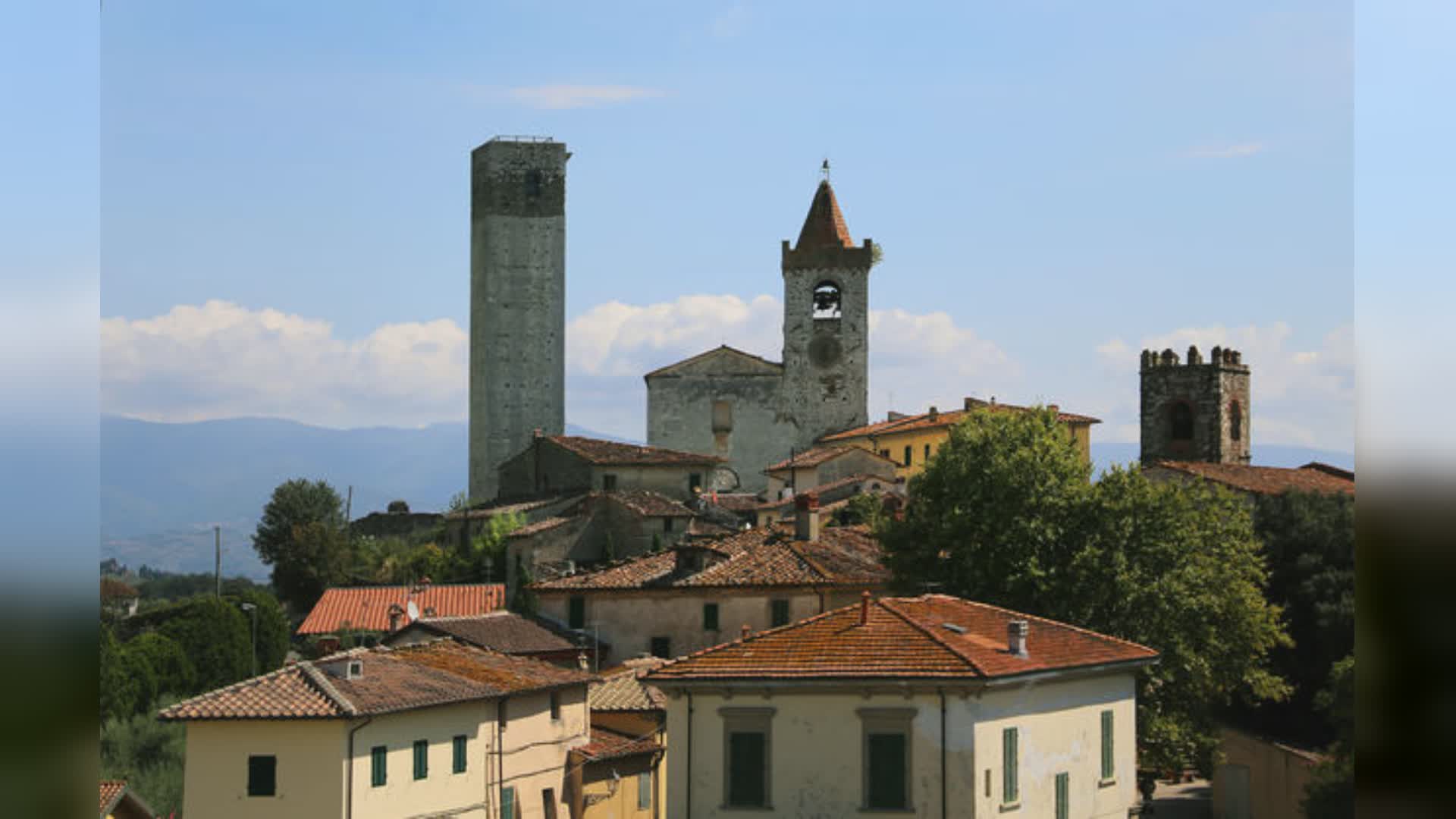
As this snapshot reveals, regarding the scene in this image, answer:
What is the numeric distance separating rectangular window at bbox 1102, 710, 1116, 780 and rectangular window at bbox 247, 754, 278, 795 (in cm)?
924

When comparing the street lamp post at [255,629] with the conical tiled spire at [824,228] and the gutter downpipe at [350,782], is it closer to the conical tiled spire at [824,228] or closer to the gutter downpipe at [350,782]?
the gutter downpipe at [350,782]

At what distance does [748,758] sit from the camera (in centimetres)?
1661

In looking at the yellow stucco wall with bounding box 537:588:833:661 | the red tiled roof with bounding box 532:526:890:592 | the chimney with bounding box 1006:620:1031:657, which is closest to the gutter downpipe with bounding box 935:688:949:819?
the chimney with bounding box 1006:620:1031:657

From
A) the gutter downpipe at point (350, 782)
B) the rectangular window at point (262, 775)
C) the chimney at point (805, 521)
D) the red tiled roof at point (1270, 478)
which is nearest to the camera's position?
the gutter downpipe at point (350, 782)

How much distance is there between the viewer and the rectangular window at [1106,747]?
17.9 metres

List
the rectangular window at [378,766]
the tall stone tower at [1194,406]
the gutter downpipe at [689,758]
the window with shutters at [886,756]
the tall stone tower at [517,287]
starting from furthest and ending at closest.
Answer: the tall stone tower at [517,287]
the tall stone tower at [1194,406]
the rectangular window at [378,766]
the gutter downpipe at [689,758]
the window with shutters at [886,756]

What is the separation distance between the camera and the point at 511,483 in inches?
1994

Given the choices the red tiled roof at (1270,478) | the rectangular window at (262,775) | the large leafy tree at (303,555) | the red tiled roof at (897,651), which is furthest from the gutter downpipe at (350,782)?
the large leafy tree at (303,555)

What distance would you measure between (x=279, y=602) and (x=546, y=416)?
60.0 feet

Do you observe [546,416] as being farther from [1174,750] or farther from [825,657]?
[825,657]

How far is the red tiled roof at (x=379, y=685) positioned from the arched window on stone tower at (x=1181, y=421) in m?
27.5

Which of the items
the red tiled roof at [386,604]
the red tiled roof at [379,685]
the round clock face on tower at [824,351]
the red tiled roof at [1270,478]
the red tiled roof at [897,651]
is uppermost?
the round clock face on tower at [824,351]

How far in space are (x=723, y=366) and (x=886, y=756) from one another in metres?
45.3

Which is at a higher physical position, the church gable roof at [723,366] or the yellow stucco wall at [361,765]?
the church gable roof at [723,366]
